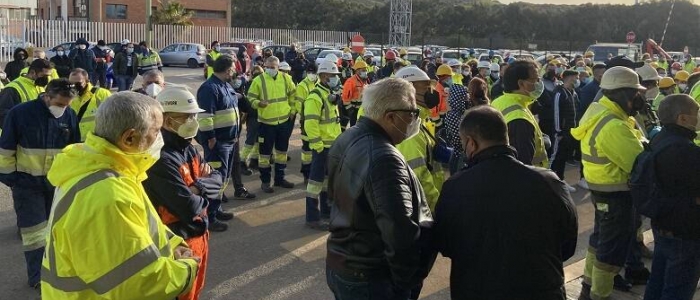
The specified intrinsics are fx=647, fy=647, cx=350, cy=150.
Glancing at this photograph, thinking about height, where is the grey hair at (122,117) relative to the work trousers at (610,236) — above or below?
above

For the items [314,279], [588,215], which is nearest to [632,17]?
[588,215]

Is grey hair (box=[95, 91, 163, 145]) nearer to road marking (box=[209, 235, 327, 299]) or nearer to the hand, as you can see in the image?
the hand

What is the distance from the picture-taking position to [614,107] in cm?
508

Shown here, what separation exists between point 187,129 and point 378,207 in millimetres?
1672

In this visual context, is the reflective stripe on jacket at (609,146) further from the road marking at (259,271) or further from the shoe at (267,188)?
the shoe at (267,188)

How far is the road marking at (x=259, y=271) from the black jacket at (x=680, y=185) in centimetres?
350

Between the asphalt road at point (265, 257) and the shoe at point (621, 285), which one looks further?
the shoe at point (621, 285)

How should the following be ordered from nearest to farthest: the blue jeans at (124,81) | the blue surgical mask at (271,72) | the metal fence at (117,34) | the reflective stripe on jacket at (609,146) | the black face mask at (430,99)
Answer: the reflective stripe on jacket at (609,146), the black face mask at (430,99), the blue surgical mask at (271,72), the blue jeans at (124,81), the metal fence at (117,34)

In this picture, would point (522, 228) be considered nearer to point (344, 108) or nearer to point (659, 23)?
Result: point (344, 108)

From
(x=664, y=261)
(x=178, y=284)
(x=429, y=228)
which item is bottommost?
(x=664, y=261)

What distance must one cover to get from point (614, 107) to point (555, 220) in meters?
2.47

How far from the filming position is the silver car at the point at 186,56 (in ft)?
116

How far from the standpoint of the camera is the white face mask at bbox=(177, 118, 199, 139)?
4047 millimetres

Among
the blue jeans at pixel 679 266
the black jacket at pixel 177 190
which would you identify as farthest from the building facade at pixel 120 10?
the blue jeans at pixel 679 266
